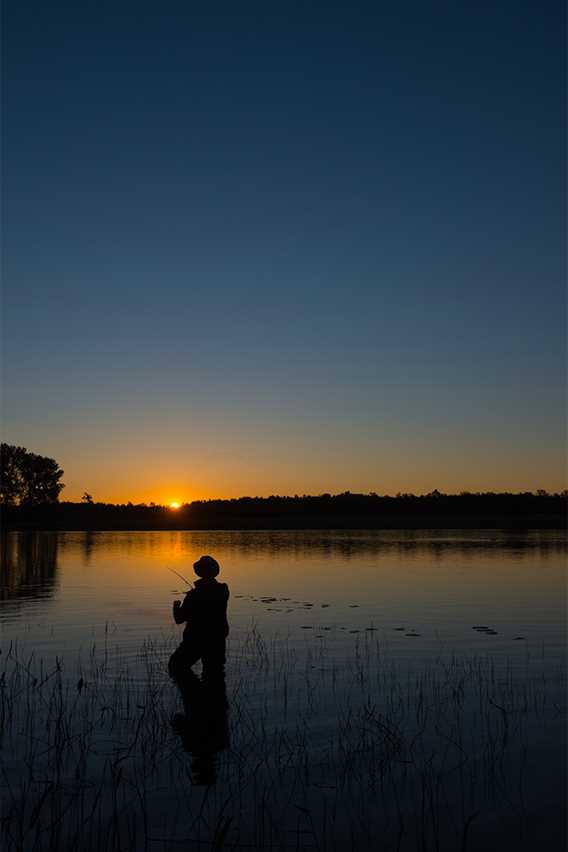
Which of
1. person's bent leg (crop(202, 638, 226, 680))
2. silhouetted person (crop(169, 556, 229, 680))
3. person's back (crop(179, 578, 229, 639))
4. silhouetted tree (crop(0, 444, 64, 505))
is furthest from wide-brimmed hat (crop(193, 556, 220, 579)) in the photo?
silhouetted tree (crop(0, 444, 64, 505))

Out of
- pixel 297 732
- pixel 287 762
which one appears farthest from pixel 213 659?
pixel 287 762

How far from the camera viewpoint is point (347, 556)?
54750mm

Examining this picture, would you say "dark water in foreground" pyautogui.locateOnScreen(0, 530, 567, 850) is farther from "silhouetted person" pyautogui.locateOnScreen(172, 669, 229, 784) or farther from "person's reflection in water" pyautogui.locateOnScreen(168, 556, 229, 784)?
"person's reflection in water" pyautogui.locateOnScreen(168, 556, 229, 784)

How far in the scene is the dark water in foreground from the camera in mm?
8172

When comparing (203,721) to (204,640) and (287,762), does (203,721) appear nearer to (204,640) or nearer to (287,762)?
(287,762)

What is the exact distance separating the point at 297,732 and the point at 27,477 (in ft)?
484

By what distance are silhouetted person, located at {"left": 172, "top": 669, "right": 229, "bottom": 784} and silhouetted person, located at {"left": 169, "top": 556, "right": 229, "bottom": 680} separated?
0.24m

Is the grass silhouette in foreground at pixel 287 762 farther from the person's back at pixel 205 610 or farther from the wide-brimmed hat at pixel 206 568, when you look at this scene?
the wide-brimmed hat at pixel 206 568

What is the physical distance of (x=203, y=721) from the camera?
12.2 metres

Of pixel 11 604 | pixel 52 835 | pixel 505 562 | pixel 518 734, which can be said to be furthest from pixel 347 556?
pixel 52 835

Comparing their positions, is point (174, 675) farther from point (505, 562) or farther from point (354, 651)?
point (505, 562)

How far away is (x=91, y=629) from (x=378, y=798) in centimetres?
1521

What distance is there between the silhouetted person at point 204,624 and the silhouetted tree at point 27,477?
14048 centimetres

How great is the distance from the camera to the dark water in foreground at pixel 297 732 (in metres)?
8.17
